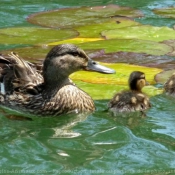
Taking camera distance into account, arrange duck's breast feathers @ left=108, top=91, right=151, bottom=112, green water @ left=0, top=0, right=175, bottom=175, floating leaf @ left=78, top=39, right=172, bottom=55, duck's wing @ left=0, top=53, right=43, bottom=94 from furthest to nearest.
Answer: floating leaf @ left=78, top=39, right=172, bottom=55
duck's wing @ left=0, top=53, right=43, bottom=94
duck's breast feathers @ left=108, top=91, right=151, bottom=112
green water @ left=0, top=0, right=175, bottom=175

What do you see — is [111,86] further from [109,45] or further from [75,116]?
[109,45]

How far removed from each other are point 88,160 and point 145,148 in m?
0.52

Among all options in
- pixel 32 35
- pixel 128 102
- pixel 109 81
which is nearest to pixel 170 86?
pixel 128 102

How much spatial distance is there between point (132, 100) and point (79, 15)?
3737mm

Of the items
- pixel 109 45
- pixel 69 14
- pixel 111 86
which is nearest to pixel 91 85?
pixel 111 86

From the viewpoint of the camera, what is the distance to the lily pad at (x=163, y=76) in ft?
24.3

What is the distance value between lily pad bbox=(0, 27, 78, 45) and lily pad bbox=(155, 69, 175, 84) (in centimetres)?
178

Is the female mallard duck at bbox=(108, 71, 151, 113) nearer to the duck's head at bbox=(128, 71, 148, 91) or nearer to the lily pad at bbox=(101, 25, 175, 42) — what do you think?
the duck's head at bbox=(128, 71, 148, 91)

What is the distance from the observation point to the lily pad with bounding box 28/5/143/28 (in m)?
9.81

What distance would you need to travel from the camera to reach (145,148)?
5914 mm

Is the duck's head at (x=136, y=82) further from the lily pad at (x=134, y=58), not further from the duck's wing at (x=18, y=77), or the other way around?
the lily pad at (x=134, y=58)

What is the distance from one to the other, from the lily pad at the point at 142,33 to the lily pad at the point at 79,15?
698 millimetres

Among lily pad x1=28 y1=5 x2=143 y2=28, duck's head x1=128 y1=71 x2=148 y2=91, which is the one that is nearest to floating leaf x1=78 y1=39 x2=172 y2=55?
lily pad x1=28 y1=5 x2=143 y2=28

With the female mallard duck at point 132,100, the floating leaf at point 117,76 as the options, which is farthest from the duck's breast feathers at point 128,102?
the floating leaf at point 117,76
